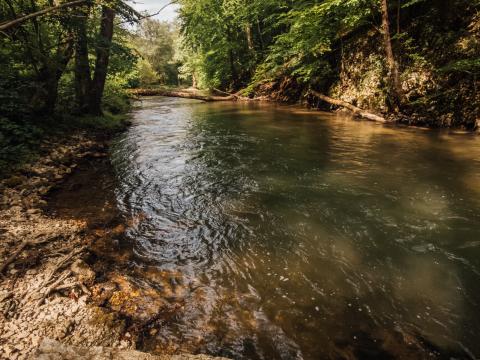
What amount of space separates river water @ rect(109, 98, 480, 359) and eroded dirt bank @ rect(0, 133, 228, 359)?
327 mm

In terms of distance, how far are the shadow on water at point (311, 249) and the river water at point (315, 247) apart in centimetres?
2

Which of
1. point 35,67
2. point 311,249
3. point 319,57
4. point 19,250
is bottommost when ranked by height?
point 311,249

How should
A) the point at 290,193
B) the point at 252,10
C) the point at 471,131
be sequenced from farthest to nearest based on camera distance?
the point at 252,10 < the point at 471,131 < the point at 290,193

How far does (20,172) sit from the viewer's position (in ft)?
20.1

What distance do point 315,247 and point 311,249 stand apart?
8cm

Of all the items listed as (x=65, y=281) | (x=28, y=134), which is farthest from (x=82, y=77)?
(x=65, y=281)

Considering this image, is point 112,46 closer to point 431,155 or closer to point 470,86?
point 431,155

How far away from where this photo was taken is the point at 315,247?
13.2 ft

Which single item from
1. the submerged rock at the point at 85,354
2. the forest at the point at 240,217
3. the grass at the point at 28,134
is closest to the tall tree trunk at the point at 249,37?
the forest at the point at 240,217

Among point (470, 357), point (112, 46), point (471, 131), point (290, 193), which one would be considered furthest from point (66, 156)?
point (471, 131)

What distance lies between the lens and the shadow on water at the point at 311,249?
271cm

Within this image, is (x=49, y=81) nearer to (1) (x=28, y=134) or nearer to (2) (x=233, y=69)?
(1) (x=28, y=134)

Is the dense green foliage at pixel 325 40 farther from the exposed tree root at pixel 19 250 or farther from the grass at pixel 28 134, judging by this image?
the exposed tree root at pixel 19 250

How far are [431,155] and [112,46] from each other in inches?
414
